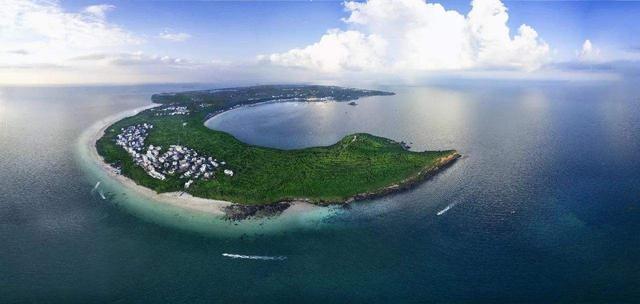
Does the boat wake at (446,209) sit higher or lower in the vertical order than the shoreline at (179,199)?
lower

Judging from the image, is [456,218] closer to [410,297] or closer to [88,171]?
[410,297]

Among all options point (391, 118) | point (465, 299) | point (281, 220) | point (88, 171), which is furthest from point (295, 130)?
point (465, 299)

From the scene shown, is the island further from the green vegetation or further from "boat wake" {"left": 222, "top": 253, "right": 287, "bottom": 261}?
"boat wake" {"left": 222, "top": 253, "right": 287, "bottom": 261}

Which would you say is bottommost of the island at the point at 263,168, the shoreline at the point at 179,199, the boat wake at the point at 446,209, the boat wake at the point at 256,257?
the boat wake at the point at 256,257

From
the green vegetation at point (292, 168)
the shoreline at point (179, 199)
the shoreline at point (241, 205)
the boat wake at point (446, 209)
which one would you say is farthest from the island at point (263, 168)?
the boat wake at point (446, 209)

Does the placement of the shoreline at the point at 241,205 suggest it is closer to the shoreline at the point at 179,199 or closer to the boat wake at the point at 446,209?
the shoreline at the point at 179,199

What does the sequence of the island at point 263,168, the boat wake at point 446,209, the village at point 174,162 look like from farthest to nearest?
the village at point 174,162
the island at point 263,168
the boat wake at point 446,209

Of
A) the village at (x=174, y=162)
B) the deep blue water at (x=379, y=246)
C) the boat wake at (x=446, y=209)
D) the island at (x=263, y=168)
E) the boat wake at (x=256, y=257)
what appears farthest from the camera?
the village at (x=174, y=162)

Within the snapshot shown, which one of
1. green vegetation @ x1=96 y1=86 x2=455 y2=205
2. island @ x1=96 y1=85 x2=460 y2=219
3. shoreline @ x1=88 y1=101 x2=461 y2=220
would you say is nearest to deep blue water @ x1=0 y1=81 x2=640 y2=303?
shoreline @ x1=88 y1=101 x2=461 y2=220
